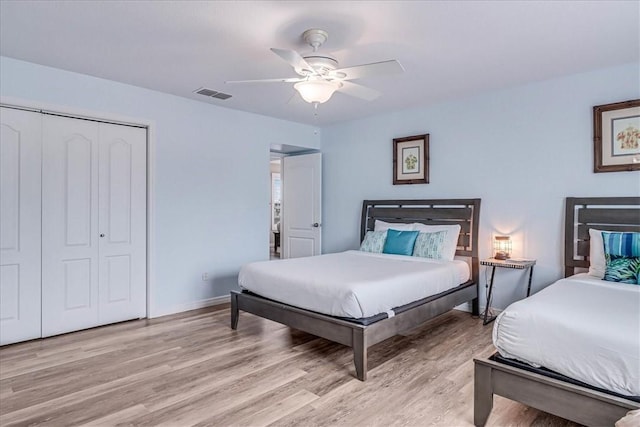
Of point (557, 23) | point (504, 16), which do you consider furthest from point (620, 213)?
point (504, 16)

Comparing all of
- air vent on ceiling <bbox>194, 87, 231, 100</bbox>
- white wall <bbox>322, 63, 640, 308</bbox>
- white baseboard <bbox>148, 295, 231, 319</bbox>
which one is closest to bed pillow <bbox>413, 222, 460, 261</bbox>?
white wall <bbox>322, 63, 640, 308</bbox>

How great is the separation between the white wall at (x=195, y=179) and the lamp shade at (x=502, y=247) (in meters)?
2.94

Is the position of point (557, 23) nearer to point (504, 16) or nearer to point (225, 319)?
point (504, 16)

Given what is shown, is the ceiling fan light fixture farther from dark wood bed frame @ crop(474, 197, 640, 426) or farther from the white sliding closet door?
the white sliding closet door

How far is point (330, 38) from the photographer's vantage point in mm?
2863

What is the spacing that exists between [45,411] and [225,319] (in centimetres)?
202

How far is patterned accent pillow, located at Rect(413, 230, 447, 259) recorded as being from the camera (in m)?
4.27

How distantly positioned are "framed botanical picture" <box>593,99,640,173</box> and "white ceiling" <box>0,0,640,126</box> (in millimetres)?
427

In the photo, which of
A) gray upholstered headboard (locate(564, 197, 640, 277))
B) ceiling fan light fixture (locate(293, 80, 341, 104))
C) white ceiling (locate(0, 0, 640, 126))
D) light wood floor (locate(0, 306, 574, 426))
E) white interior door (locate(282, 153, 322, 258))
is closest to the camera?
light wood floor (locate(0, 306, 574, 426))

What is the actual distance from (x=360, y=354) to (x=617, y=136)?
3.11 m

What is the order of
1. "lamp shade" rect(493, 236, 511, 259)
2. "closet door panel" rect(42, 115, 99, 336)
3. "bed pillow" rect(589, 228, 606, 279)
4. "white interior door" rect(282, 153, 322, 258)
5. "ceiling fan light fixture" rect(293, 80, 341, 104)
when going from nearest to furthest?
"ceiling fan light fixture" rect(293, 80, 341, 104), "bed pillow" rect(589, 228, 606, 279), "closet door panel" rect(42, 115, 99, 336), "lamp shade" rect(493, 236, 511, 259), "white interior door" rect(282, 153, 322, 258)

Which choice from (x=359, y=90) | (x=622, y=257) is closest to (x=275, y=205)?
(x=359, y=90)

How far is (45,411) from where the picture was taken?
2.31 m

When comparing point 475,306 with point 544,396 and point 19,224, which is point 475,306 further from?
point 19,224
